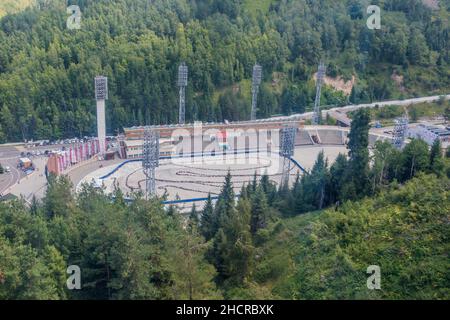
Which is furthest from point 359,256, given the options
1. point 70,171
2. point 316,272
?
point 70,171

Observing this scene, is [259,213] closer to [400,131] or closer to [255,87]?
[400,131]

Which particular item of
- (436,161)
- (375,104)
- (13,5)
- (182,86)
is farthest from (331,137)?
(13,5)

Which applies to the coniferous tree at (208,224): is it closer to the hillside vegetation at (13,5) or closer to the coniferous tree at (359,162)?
the coniferous tree at (359,162)

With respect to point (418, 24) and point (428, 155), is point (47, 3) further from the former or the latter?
point (428, 155)

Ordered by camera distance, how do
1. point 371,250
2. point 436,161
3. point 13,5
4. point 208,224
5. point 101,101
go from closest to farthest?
point 371,250, point 208,224, point 436,161, point 101,101, point 13,5

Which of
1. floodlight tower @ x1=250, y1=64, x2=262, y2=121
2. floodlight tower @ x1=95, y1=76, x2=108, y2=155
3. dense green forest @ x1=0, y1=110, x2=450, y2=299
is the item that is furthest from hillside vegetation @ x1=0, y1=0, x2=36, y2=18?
dense green forest @ x1=0, y1=110, x2=450, y2=299

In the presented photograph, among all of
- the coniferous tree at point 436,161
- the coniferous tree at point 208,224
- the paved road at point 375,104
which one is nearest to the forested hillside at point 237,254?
the coniferous tree at point 208,224
